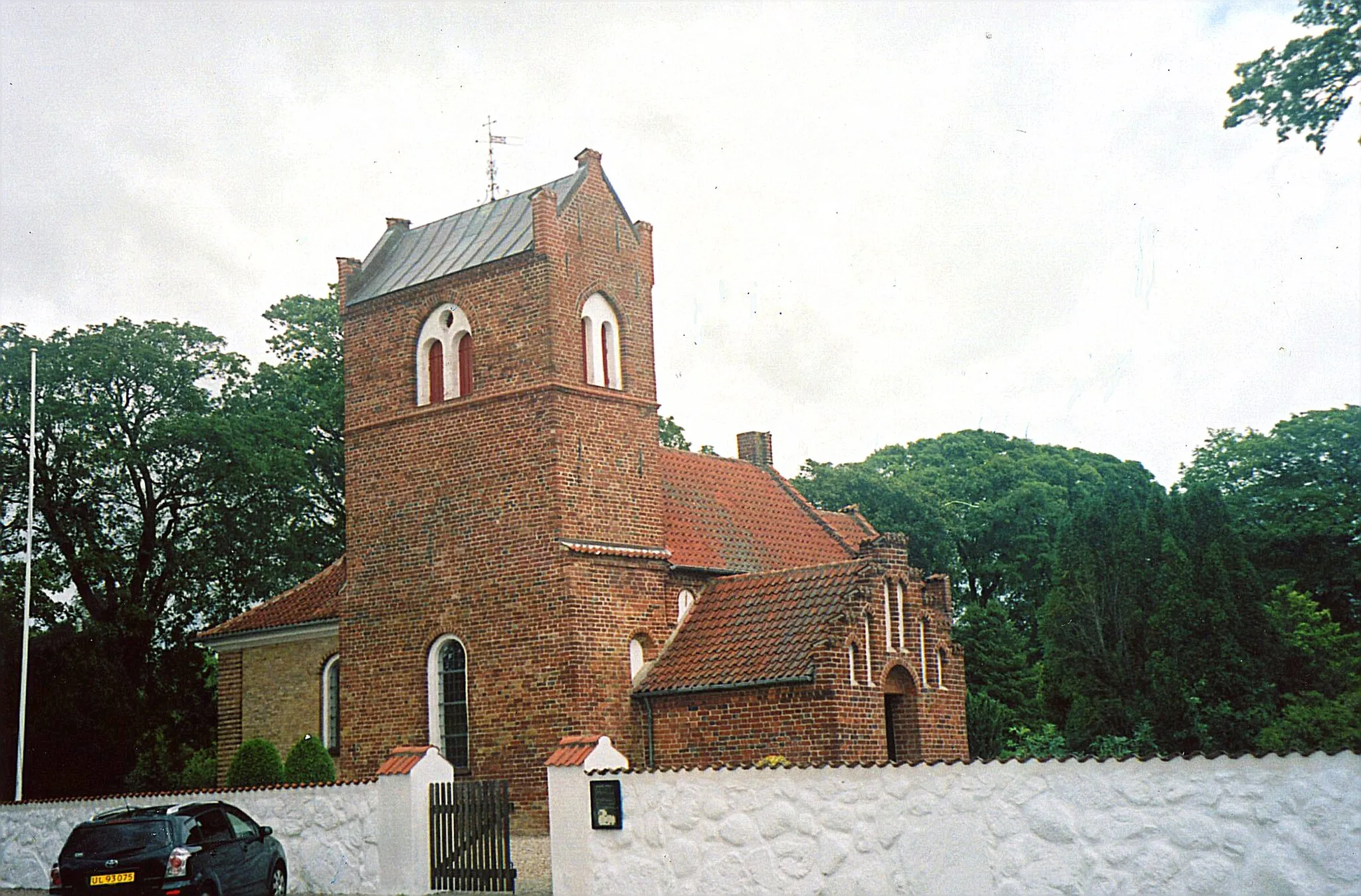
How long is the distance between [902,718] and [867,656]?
205cm

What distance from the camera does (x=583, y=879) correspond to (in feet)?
52.7

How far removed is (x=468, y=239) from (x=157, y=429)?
48.9 ft

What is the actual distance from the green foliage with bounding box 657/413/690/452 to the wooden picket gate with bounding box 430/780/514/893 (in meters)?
26.4

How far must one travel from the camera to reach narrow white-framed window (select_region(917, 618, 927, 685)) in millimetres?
24359

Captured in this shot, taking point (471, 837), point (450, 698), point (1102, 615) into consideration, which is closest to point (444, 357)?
point (450, 698)

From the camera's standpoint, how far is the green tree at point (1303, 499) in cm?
4647

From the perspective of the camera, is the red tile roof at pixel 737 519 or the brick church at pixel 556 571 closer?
the brick church at pixel 556 571

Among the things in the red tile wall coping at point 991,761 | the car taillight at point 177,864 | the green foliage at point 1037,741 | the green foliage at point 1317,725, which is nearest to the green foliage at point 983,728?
the green foliage at point 1037,741

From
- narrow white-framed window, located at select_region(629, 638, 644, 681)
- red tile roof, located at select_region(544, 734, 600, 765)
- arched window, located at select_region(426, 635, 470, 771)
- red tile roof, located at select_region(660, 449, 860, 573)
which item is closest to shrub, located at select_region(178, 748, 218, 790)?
arched window, located at select_region(426, 635, 470, 771)

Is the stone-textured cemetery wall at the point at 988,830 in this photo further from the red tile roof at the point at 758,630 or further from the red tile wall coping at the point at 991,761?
the red tile roof at the point at 758,630

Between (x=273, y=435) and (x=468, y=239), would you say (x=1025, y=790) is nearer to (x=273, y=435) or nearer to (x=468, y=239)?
(x=468, y=239)

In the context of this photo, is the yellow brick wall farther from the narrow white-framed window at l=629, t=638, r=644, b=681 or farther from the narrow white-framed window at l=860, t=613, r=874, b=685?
the narrow white-framed window at l=860, t=613, r=874, b=685

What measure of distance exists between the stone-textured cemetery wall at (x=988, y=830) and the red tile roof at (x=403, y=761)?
91.5 inches

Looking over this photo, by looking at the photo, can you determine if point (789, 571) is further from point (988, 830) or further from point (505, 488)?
point (988, 830)
